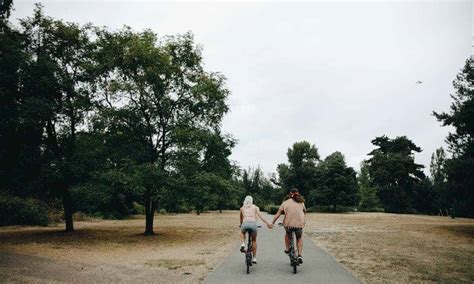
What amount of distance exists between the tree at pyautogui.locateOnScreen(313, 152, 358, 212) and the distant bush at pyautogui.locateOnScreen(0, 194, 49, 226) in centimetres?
4227

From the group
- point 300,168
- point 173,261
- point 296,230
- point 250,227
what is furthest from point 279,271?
point 300,168

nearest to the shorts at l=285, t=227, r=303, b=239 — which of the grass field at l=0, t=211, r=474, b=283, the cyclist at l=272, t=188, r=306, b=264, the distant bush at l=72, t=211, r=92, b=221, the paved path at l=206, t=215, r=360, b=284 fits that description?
the cyclist at l=272, t=188, r=306, b=264

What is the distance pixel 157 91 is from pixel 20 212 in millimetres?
16098

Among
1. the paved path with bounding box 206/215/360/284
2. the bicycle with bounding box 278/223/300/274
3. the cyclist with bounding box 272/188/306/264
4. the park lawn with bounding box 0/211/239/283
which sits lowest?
the park lawn with bounding box 0/211/239/283

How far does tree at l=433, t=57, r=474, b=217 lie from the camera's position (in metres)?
21.9

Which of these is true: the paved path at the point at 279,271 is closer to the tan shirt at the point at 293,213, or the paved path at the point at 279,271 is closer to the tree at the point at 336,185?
the tan shirt at the point at 293,213

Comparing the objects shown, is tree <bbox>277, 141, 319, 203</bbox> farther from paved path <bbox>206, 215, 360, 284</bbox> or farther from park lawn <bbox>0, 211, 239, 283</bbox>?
paved path <bbox>206, 215, 360, 284</bbox>

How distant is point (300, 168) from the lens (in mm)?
71375

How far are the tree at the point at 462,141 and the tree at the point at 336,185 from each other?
3075 cm

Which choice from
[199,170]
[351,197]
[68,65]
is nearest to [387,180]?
[351,197]

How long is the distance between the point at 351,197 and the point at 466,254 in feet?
148

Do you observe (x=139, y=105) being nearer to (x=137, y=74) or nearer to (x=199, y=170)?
(x=137, y=74)

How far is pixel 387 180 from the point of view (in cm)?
6562

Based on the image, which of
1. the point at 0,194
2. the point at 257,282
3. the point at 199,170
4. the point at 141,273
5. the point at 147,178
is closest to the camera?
the point at 257,282
